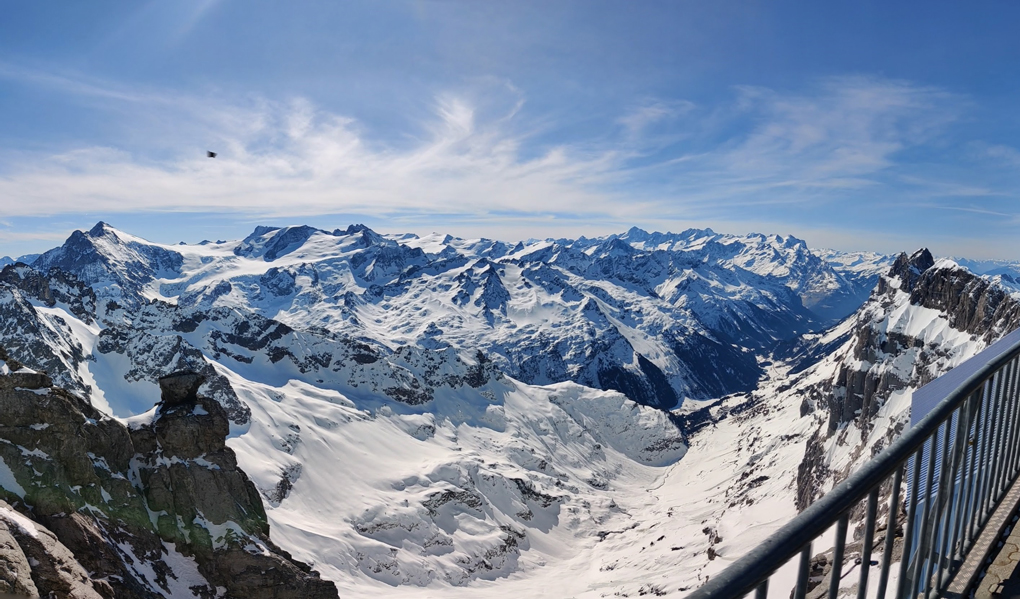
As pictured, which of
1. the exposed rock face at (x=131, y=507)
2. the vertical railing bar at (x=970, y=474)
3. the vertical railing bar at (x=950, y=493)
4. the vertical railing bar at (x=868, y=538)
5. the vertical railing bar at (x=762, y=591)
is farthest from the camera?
the exposed rock face at (x=131, y=507)

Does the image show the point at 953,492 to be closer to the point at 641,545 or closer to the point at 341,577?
the point at 341,577

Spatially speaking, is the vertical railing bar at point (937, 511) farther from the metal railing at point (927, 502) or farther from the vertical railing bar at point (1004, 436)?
the vertical railing bar at point (1004, 436)

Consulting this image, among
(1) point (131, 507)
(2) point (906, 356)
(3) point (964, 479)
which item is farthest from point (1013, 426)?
(2) point (906, 356)

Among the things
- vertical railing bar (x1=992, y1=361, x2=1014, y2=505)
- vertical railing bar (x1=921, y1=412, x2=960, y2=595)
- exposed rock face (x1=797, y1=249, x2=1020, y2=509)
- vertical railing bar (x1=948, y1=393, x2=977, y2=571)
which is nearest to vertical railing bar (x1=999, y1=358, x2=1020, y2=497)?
vertical railing bar (x1=992, y1=361, x2=1014, y2=505)

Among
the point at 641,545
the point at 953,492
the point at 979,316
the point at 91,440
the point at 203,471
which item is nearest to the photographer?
the point at 953,492

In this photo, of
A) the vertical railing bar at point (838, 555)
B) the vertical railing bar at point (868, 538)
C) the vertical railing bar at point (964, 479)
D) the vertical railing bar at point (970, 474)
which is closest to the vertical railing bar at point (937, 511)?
the vertical railing bar at point (964, 479)

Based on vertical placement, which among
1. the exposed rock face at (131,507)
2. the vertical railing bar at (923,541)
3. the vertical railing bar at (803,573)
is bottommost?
the exposed rock face at (131,507)

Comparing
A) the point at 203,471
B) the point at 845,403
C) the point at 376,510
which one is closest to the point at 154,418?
the point at 203,471

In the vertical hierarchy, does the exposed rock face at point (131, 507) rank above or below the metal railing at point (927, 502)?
below
